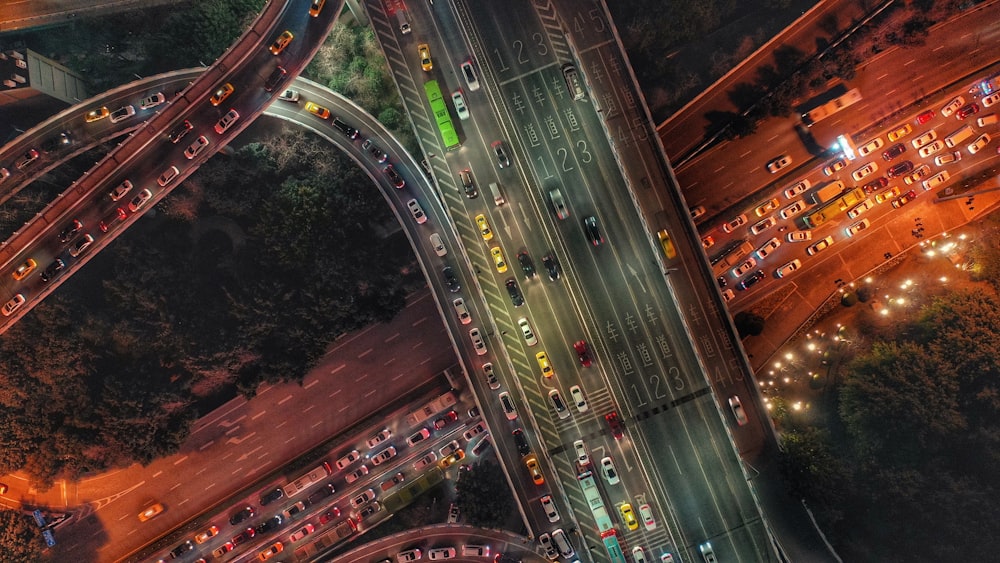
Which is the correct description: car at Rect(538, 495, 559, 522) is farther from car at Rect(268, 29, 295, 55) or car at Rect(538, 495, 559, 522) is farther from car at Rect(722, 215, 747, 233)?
car at Rect(268, 29, 295, 55)

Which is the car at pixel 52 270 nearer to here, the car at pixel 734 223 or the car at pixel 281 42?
the car at pixel 281 42

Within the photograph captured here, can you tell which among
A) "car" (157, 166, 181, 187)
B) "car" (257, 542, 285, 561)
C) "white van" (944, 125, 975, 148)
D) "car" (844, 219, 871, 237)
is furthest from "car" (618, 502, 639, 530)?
"car" (157, 166, 181, 187)

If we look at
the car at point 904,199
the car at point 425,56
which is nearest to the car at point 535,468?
the car at point 425,56

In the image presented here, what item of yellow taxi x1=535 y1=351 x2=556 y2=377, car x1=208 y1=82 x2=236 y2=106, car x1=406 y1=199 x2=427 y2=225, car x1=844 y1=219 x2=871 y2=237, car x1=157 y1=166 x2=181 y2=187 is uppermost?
car x1=208 y1=82 x2=236 y2=106

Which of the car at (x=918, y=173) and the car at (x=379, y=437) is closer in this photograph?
the car at (x=918, y=173)

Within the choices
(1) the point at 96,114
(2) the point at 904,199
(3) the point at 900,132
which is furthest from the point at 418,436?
(3) the point at 900,132
